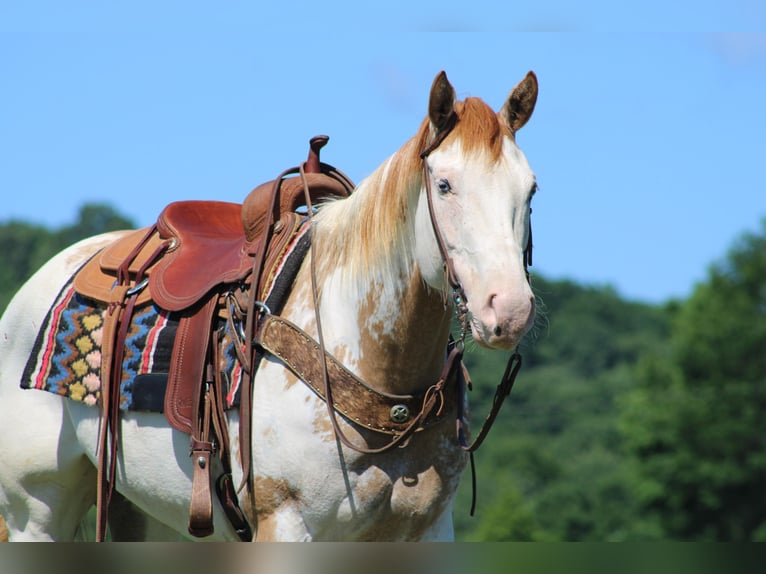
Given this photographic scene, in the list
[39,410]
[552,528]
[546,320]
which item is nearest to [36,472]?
[39,410]

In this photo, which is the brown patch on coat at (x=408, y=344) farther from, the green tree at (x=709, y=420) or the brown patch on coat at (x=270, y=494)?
the green tree at (x=709, y=420)

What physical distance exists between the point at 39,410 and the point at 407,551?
12.9 feet

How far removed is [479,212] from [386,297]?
0.64 metres

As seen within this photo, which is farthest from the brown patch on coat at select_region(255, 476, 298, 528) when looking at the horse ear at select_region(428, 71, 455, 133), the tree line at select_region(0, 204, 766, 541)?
the tree line at select_region(0, 204, 766, 541)

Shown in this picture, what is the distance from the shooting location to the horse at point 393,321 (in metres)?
3.82

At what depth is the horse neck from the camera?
420 cm

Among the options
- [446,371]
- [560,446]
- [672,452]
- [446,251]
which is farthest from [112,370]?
[560,446]

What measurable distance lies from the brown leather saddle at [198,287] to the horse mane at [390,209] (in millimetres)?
Answer: 289

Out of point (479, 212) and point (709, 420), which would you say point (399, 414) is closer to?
point (479, 212)

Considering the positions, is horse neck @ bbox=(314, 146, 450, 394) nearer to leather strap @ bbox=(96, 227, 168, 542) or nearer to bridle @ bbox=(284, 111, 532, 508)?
bridle @ bbox=(284, 111, 532, 508)

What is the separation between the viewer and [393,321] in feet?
14.0

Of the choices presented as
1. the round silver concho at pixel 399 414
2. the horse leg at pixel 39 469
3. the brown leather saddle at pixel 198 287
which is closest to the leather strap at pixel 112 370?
the brown leather saddle at pixel 198 287

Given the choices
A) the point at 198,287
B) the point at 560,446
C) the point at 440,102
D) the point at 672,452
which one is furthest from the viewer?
the point at 560,446

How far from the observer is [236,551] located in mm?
2125
